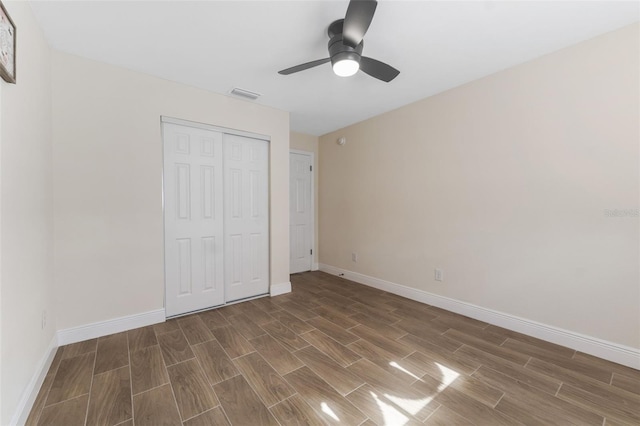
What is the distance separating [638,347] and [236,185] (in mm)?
3883

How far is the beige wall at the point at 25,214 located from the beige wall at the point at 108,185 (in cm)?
12

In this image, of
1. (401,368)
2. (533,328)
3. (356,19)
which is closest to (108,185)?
(356,19)

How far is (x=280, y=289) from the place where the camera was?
346 cm

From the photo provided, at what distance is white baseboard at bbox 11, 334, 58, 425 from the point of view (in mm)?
1354

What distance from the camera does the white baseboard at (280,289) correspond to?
3404mm

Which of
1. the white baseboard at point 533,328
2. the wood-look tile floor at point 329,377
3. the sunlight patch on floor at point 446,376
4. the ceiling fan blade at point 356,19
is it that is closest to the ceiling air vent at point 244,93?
the ceiling fan blade at point 356,19

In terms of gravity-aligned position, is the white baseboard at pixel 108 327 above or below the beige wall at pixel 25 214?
below

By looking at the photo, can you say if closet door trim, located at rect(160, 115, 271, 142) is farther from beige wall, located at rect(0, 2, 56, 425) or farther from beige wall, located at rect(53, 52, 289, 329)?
beige wall, located at rect(0, 2, 56, 425)

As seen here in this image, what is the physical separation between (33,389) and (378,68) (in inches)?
126

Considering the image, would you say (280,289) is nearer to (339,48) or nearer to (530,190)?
(339,48)

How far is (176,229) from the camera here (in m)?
2.73

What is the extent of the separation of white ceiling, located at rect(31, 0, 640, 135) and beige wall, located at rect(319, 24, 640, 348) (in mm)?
306

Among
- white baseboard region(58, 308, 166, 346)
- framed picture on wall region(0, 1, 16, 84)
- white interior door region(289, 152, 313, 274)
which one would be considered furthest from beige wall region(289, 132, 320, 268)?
framed picture on wall region(0, 1, 16, 84)

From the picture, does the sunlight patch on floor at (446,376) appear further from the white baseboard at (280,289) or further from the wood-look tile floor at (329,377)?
the white baseboard at (280,289)
